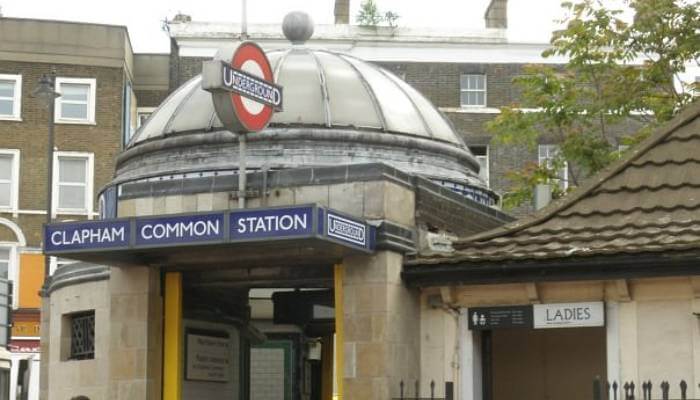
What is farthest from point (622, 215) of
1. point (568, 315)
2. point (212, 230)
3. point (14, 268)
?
point (14, 268)

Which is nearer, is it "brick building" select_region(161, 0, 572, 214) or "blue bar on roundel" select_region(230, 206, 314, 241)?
"blue bar on roundel" select_region(230, 206, 314, 241)

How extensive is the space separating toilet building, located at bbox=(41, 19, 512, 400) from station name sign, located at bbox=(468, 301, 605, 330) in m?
0.78

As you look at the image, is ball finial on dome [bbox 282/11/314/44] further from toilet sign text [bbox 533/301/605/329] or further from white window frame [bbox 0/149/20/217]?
white window frame [bbox 0/149/20/217]

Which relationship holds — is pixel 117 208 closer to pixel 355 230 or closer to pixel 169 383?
pixel 169 383

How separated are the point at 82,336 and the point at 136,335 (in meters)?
2.77

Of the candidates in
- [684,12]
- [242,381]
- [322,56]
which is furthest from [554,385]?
[684,12]

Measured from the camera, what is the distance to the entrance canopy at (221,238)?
15289mm

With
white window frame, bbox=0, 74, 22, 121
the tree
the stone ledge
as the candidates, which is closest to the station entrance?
the stone ledge

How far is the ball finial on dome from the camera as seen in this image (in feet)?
72.1

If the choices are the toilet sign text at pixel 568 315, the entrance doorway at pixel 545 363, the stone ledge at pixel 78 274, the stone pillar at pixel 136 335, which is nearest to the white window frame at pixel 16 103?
the stone ledge at pixel 78 274

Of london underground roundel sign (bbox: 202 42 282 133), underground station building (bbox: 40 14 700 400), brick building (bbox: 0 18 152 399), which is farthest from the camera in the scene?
brick building (bbox: 0 18 152 399)

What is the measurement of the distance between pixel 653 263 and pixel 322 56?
7.38 metres

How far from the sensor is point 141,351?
17.4m

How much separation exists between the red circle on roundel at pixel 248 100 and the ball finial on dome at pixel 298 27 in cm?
429
